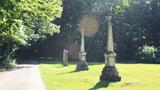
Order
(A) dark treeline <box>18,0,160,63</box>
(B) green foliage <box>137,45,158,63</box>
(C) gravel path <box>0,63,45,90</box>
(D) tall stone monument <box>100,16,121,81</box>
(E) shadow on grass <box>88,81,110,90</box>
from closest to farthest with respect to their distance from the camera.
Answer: (E) shadow on grass <box>88,81,110,90</box>
(C) gravel path <box>0,63,45,90</box>
(D) tall stone monument <box>100,16,121,81</box>
(B) green foliage <box>137,45,158,63</box>
(A) dark treeline <box>18,0,160,63</box>

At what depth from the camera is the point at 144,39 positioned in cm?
6988

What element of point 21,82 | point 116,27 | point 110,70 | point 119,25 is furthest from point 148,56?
point 21,82

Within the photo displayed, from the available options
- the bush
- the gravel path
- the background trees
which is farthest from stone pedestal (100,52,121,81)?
the background trees

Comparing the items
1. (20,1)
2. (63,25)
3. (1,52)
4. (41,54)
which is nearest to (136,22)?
(63,25)

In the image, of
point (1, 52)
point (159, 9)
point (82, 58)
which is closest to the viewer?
point (82, 58)

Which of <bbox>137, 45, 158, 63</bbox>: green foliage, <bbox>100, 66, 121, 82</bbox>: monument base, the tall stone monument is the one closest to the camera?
<bbox>100, 66, 121, 82</bbox>: monument base

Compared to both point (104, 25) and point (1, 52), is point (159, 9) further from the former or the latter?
point (1, 52)

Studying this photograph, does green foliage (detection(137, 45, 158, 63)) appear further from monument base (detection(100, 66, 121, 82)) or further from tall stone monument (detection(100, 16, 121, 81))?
monument base (detection(100, 66, 121, 82))

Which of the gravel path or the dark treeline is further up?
the dark treeline

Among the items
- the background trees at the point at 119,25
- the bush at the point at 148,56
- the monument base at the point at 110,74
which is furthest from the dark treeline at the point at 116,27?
the monument base at the point at 110,74

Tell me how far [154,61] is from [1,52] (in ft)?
70.0

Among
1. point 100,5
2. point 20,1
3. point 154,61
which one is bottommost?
point 154,61

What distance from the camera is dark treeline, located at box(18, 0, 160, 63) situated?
6831 centimetres

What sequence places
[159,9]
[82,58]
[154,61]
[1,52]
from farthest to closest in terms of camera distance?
[159,9] < [154,61] < [1,52] < [82,58]
